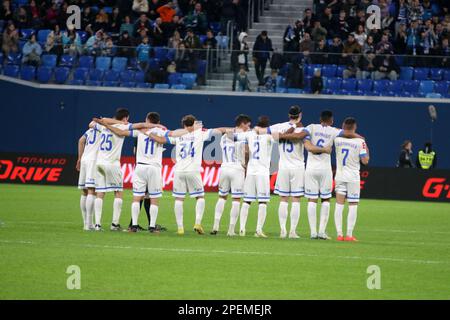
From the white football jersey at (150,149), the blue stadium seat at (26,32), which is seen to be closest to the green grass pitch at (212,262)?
the white football jersey at (150,149)

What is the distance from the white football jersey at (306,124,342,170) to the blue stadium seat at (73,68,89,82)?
20260 mm

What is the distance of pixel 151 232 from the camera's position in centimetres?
2125

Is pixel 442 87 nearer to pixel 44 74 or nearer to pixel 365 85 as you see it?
pixel 365 85

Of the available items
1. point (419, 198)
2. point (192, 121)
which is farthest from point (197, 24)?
point (192, 121)

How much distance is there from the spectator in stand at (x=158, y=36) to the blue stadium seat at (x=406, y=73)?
895cm

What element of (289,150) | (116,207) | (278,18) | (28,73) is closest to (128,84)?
(28,73)

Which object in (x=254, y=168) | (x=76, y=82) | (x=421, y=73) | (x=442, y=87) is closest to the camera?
(x=254, y=168)

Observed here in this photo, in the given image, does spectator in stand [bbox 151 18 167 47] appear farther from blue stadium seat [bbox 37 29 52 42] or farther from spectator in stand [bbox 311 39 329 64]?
spectator in stand [bbox 311 39 329 64]

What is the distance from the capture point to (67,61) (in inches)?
1544

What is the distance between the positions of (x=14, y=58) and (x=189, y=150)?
20215 mm

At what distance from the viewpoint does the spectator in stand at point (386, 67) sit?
37.1 metres

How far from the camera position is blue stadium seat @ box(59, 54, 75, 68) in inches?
1533

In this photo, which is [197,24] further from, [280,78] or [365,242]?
[365,242]

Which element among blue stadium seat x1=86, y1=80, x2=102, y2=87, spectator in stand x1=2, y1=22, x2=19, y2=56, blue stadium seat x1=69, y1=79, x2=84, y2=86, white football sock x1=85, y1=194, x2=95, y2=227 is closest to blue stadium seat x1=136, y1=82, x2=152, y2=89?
blue stadium seat x1=86, y1=80, x2=102, y2=87
